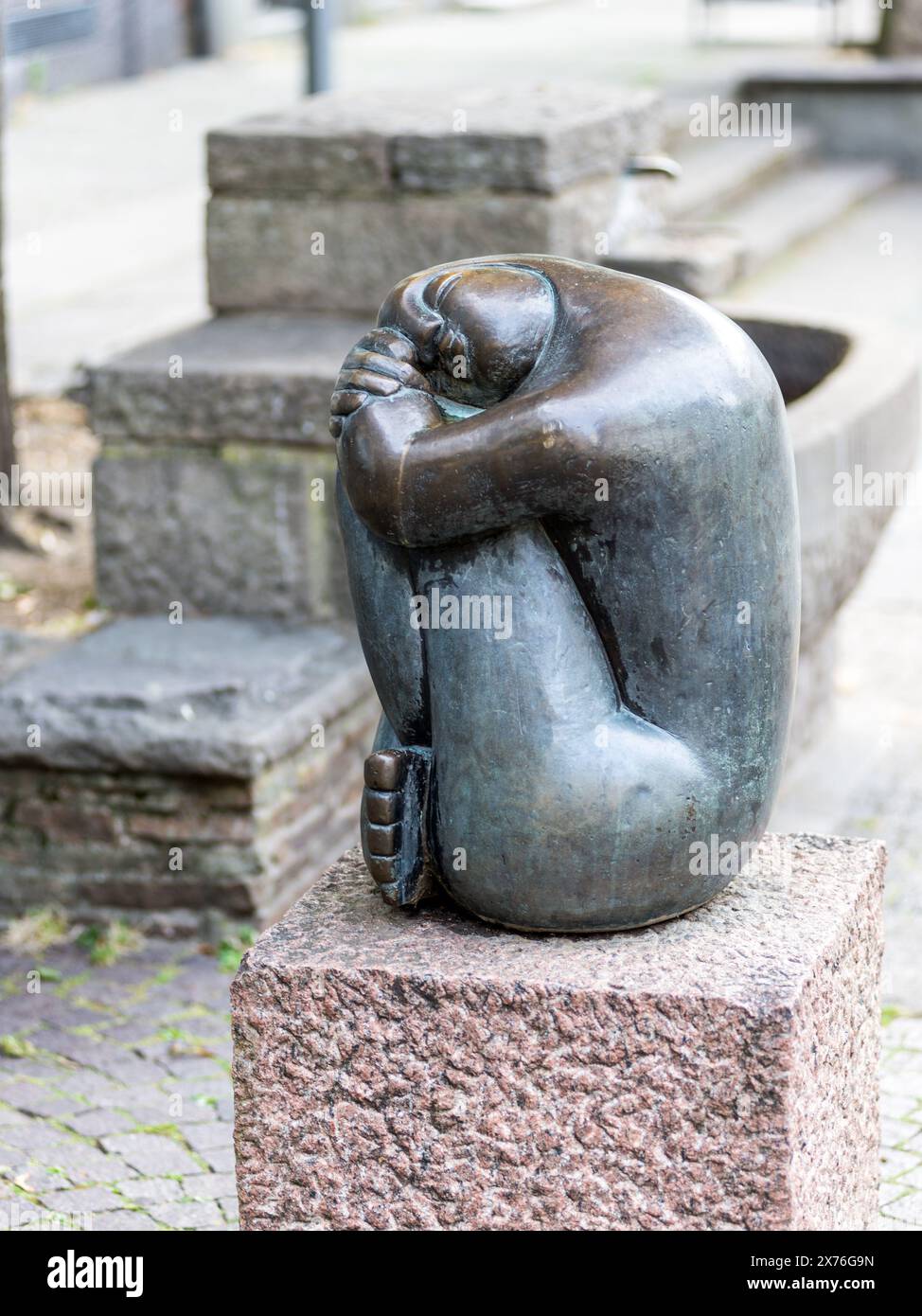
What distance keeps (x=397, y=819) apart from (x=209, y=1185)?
101 centimetres

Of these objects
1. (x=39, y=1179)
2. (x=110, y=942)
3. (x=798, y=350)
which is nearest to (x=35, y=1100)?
(x=39, y=1179)

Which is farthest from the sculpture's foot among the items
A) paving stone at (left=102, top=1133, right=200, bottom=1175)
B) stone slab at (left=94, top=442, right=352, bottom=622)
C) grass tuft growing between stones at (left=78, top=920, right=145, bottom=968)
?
stone slab at (left=94, top=442, right=352, bottom=622)

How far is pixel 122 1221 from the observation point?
116 inches

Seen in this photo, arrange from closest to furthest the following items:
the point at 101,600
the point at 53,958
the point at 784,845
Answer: the point at 784,845, the point at 53,958, the point at 101,600

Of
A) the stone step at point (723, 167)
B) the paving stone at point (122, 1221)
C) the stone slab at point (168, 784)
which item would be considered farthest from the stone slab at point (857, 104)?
the paving stone at point (122, 1221)

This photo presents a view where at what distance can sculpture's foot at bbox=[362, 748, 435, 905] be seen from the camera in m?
2.37

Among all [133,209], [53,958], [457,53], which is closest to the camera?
[53,958]

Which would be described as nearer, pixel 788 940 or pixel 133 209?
pixel 788 940

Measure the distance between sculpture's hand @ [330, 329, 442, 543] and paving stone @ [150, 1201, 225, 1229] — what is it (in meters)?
1.27

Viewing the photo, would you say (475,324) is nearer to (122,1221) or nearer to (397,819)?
(397,819)

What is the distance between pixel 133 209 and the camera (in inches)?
424
